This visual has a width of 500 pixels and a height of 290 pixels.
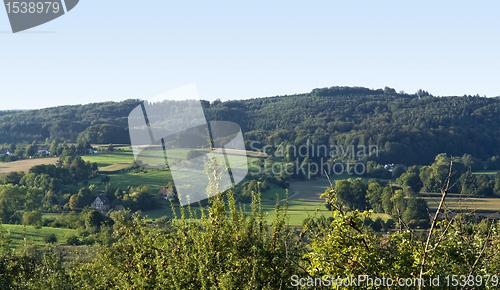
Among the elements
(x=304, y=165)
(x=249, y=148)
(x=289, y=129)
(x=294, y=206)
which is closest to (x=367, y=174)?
(x=304, y=165)

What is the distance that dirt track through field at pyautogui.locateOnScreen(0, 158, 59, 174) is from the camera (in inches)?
2723

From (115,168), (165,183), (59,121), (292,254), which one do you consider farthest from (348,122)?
(292,254)

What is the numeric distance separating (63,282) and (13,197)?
177 feet

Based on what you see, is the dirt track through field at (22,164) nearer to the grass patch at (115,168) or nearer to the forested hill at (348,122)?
the grass patch at (115,168)

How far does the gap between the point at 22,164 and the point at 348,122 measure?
6968cm

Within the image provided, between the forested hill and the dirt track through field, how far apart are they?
1382cm

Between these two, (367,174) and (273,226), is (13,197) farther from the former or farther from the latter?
(273,226)

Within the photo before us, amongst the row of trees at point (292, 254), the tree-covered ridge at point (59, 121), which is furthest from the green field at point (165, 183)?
the row of trees at point (292, 254)

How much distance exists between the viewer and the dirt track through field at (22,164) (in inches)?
2723

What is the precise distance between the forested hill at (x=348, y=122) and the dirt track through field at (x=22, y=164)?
45.3 feet

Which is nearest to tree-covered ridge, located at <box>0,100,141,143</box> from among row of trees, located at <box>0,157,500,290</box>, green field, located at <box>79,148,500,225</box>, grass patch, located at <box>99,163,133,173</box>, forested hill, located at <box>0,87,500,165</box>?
forested hill, located at <box>0,87,500,165</box>

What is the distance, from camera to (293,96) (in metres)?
142

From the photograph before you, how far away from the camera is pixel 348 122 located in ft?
344

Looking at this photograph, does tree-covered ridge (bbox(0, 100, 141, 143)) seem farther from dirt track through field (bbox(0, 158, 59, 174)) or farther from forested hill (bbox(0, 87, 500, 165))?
dirt track through field (bbox(0, 158, 59, 174))
